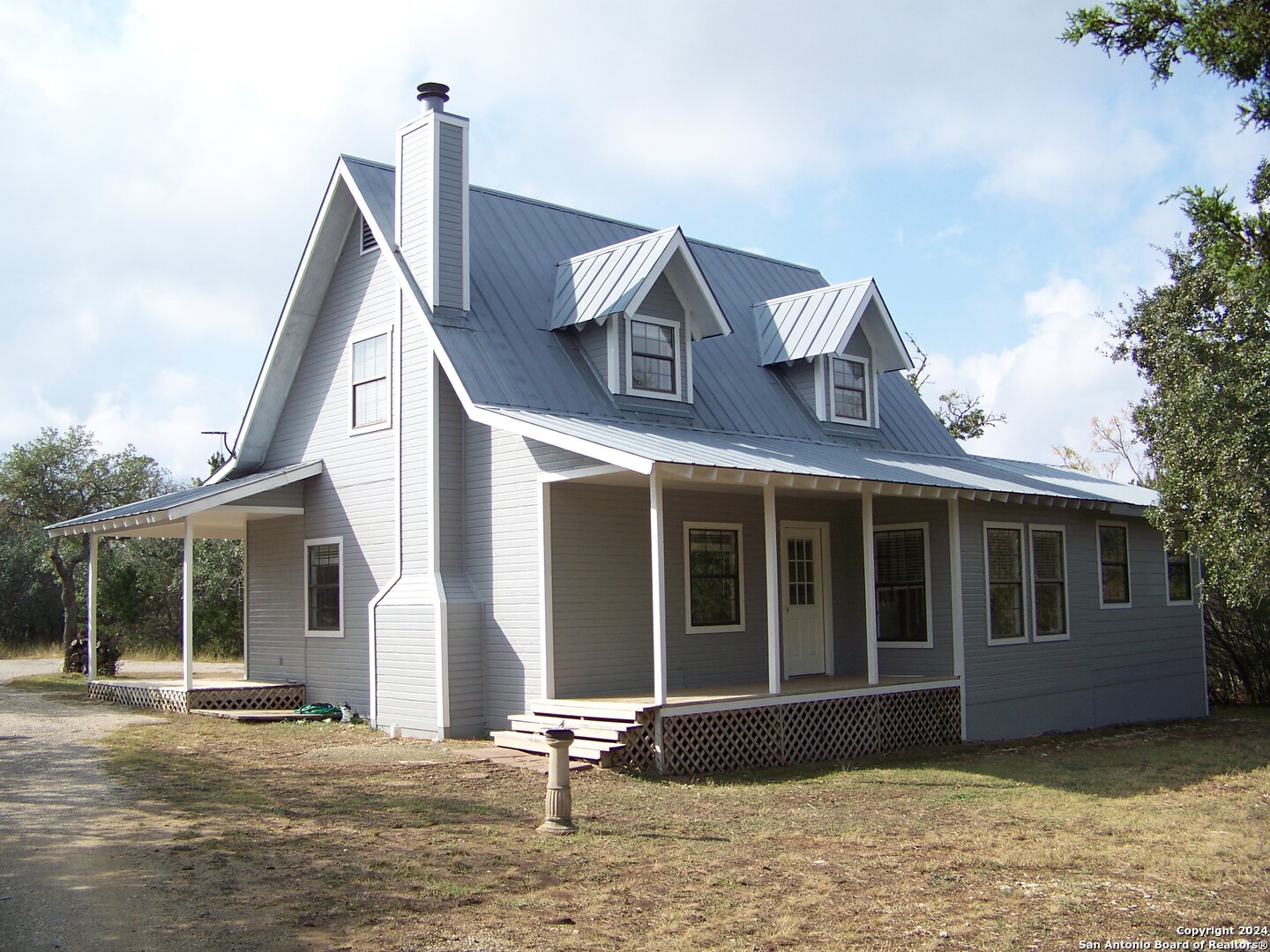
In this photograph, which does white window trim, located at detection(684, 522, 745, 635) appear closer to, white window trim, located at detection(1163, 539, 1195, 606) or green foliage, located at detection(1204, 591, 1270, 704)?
white window trim, located at detection(1163, 539, 1195, 606)

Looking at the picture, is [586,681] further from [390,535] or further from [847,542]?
[847,542]

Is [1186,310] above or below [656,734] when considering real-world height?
above

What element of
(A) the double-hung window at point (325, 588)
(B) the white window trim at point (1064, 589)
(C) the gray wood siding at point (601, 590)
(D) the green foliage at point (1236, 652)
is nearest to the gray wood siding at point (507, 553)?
(C) the gray wood siding at point (601, 590)

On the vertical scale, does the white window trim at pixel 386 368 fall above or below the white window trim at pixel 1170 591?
above

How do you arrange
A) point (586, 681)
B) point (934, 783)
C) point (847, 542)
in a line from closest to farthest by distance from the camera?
point (934, 783) → point (586, 681) → point (847, 542)

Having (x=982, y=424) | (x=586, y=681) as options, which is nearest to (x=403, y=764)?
(x=586, y=681)

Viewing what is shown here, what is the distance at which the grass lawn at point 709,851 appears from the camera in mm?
6648

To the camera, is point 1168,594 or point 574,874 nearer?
point 574,874

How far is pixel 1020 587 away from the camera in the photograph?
1692cm

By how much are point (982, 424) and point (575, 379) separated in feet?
80.5

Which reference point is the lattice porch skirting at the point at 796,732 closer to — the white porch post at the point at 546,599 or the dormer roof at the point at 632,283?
the white porch post at the point at 546,599

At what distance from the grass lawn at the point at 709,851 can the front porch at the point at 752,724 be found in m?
0.45

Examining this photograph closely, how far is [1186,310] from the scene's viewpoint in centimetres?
1797

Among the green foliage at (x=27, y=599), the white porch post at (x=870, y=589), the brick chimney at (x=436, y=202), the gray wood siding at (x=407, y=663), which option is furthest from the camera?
the green foliage at (x=27, y=599)
